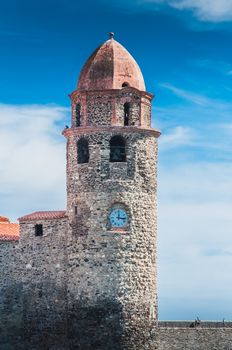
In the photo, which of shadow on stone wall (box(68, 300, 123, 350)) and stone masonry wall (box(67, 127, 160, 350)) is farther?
stone masonry wall (box(67, 127, 160, 350))

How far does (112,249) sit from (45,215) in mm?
4052

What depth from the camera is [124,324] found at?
42.6m

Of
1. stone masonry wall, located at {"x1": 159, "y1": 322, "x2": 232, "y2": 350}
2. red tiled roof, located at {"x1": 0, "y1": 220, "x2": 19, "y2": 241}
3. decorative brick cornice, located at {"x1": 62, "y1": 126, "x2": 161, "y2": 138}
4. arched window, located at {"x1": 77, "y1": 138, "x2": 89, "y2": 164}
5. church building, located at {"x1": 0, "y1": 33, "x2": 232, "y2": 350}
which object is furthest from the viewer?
red tiled roof, located at {"x1": 0, "y1": 220, "x2": 19, "y2": 241}

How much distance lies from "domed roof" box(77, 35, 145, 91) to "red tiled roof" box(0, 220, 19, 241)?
758 cm

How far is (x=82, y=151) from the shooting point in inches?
1750

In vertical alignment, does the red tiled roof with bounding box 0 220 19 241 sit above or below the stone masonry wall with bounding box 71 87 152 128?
below

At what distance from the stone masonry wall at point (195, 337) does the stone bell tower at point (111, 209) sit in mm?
1514

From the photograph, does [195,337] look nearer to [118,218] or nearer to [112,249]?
[112,249]

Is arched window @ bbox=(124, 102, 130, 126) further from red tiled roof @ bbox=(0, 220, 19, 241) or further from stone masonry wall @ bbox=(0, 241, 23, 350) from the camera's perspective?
stone masonry wall @ bbox=(0, 241, 23, 350)

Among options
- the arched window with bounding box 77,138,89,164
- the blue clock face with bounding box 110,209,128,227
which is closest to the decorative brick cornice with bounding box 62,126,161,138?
the arched window with bounding box 77,138,89,164

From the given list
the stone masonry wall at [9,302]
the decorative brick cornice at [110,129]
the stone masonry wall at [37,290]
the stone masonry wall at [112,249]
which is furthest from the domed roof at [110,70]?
the stone masonry wall at [9,302]

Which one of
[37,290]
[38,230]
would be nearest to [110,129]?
[38,230]

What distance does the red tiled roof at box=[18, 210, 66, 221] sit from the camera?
44.9 metres

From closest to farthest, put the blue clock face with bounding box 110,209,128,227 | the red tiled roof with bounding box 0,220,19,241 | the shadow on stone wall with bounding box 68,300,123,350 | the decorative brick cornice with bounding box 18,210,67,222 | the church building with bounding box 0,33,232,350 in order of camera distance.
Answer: the shadow on stone wall with bounding box 68,300,123,350, the church building with bounding box 0,33,232,350, the blue clock face with bounding box 110,209,128,227, the decorative brick cornice with bounding box 18,210,67,222, the red tiled roof with bounding box 0,220,19,241
